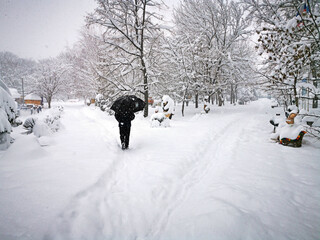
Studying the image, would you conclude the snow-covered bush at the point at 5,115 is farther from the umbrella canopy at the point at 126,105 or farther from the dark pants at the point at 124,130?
the dark pants at the point at 124,130

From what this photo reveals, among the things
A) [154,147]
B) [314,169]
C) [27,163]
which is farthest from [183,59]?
[27,163]

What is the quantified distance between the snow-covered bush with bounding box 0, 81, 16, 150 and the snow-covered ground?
2.47ft

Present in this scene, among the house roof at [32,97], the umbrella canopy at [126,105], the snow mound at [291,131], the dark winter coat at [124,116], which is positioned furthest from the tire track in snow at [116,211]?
the house roof at [32,97]

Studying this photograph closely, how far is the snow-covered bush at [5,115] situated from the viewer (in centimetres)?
416

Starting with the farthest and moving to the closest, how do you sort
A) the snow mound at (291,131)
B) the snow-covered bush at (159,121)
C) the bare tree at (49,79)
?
the bare tree at (49,79) < the snow-covered bush at (159,121) < the snow mound at (291,131)

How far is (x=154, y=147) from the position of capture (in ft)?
16.0

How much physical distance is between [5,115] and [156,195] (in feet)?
16.1

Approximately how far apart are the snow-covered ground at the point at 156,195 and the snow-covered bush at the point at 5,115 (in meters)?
0.75

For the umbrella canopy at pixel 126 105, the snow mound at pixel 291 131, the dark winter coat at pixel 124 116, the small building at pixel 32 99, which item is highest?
the small building at pixel 32 99

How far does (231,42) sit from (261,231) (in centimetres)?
1828

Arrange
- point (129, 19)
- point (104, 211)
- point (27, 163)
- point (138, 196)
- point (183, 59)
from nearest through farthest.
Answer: point (104, 211)
point (138, 196)
point (27, 163)
point (129, 19)
point (183, 59)

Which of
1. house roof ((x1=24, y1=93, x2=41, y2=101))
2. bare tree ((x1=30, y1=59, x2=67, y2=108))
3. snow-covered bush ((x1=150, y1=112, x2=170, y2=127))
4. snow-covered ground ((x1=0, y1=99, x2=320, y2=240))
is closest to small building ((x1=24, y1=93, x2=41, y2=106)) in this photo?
house roof ((x1=24, y1=93, x2=41, y2=101))

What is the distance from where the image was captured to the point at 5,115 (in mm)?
4352

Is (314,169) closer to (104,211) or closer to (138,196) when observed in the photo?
(138,196)
